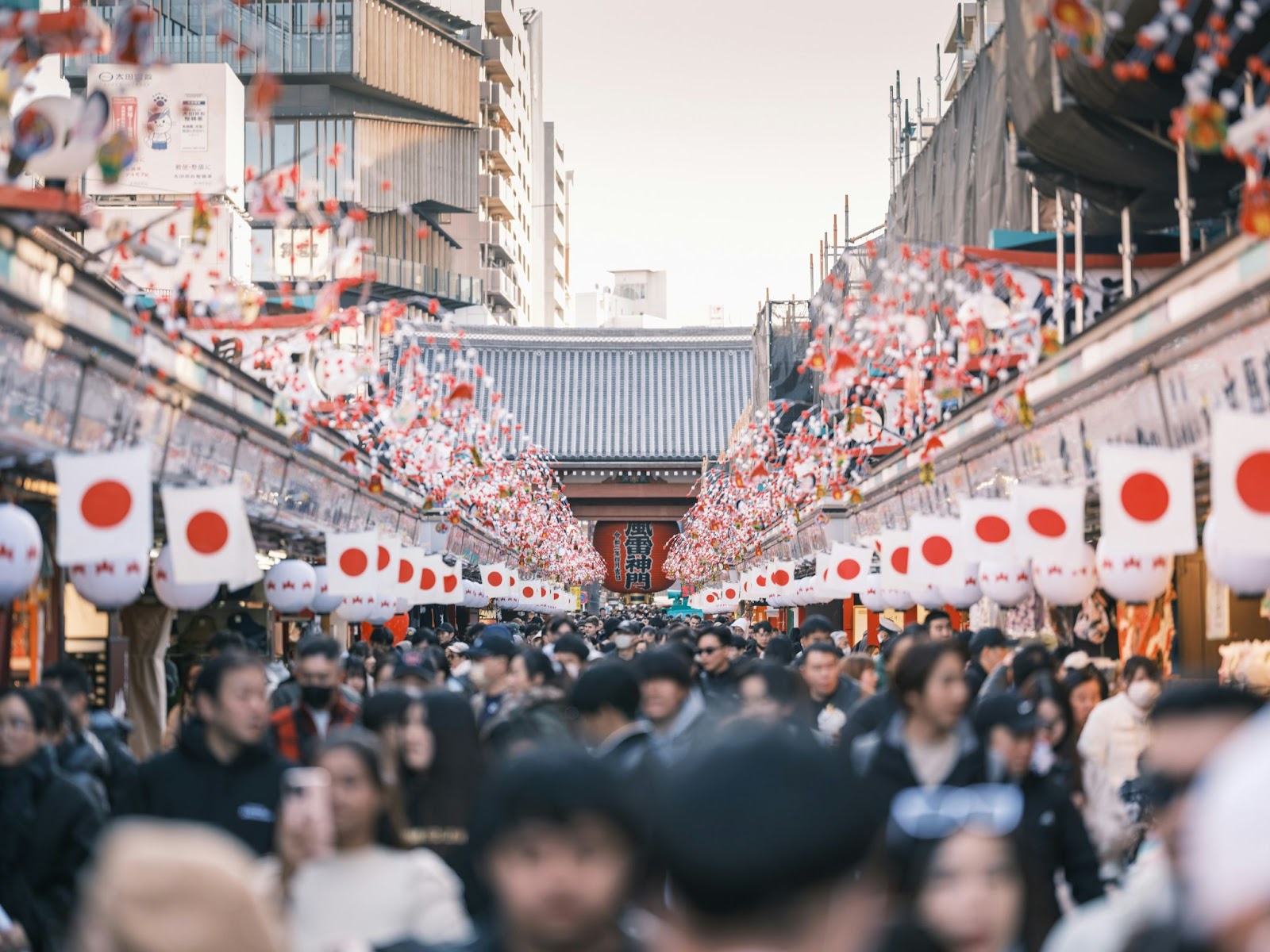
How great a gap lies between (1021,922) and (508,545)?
3777cm

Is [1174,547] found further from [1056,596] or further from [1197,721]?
[1197,721]

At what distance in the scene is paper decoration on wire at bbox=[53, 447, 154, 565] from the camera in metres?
8.61

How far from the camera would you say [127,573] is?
9.48 meters

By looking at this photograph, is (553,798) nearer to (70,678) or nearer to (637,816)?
(637,816)

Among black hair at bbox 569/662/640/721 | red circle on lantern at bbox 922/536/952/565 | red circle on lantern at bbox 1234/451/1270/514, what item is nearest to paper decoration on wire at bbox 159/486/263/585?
black hair at bbox 569/662/640/721

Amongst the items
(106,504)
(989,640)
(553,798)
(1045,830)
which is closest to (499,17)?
(989,640)

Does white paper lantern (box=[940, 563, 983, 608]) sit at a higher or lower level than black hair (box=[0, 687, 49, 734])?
higher

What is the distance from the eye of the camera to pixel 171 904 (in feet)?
7.48

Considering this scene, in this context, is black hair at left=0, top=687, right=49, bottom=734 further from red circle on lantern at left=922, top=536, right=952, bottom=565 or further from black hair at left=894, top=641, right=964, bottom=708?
red circle on lantern at left=922, top=536, right=952, bottom=565

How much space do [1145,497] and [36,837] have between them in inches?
219

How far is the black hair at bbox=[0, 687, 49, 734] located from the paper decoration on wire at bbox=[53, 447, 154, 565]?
1.55 m

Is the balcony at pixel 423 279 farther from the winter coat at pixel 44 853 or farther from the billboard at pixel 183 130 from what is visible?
the winter coat at pixel 44 853

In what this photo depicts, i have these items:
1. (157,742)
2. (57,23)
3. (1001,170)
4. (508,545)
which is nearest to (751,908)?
(57,23)

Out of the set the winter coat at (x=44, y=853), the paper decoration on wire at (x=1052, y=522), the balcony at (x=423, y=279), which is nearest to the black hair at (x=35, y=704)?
the winter coat at (x=44, y=853)
